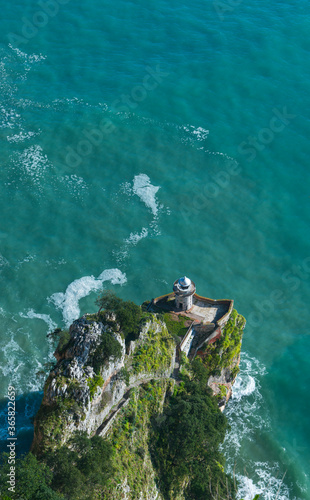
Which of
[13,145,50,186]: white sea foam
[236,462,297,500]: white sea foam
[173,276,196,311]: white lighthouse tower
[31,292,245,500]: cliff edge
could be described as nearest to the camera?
[31,292,245,500]: cliff edge

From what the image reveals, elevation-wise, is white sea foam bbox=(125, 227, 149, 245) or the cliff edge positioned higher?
the cliff edge

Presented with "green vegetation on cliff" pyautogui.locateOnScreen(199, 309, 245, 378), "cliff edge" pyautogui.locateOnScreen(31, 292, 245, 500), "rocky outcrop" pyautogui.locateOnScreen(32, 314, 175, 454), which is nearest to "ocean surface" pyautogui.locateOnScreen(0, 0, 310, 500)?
"green vegetation on cliff" pyautogui.locateOnScreen(199, 309, 245, 378)

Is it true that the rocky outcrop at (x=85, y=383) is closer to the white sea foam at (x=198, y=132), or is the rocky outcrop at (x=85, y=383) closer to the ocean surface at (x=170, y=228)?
the ocean surface at (x=170, y=228)

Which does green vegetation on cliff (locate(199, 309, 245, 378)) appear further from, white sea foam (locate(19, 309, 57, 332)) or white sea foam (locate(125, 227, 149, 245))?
white sea foam (locate(125, 227, 149, 245))

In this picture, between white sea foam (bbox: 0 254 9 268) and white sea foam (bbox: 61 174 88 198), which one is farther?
white sea foam (bbox: 61 174 88 198)

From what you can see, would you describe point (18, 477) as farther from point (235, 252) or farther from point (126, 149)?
point (126, 149)

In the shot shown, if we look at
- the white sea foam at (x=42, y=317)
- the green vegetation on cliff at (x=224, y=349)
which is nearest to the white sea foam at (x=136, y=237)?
the white sea foam at (x=42, y=317)
